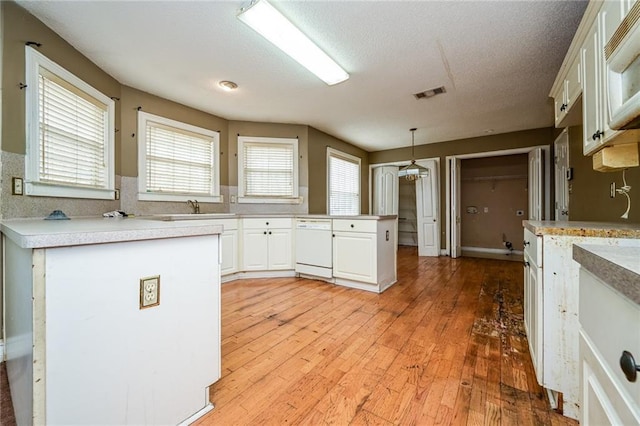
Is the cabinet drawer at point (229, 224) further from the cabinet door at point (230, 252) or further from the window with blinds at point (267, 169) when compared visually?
the window with blinds at point (267, 169)

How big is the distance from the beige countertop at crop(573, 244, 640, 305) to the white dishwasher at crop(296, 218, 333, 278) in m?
2.97

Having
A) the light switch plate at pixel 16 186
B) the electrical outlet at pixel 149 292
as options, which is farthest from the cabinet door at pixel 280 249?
the electrical outlet at pixel 149 292

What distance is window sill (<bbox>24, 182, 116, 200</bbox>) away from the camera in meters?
2.00

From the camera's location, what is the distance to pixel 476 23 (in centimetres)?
209

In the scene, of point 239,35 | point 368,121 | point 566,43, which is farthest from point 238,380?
point 368,121

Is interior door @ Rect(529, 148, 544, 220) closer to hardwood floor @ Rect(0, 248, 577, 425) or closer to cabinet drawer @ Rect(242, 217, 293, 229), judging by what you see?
hardwood floor @ Rect(0, 248, 577, 425)

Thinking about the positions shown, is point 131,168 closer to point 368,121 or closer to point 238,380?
point 238,380

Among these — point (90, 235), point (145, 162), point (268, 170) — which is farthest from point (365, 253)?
point (145, 162)

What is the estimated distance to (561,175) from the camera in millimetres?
4027

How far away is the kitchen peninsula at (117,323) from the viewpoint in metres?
0.86

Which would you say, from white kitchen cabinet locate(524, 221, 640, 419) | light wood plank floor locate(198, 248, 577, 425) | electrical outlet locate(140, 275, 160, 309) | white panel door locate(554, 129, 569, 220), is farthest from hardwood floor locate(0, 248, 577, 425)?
white panel door locate(554, 129, 569, 220)

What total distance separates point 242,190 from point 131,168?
1533mm

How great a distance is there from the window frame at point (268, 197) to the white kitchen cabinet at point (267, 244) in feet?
1.94

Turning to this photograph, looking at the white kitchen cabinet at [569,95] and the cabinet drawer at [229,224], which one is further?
the cabinet drawer at [229,224]
